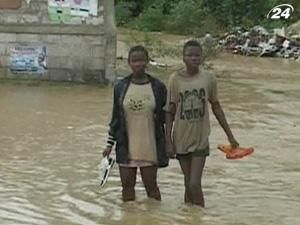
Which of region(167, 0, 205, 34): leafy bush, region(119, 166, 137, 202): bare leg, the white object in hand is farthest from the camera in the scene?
region(167, 0, 205, 34): leafy bush

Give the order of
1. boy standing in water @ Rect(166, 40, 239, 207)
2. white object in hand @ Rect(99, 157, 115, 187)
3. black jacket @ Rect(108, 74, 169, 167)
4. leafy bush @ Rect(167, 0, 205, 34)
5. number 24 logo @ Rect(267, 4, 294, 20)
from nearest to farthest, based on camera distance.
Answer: boy standing in water @ Rect(166, 40, 239, 207), black jacket @ Rect(108, 74, 169, 167), white object in hand @ Rect(99, 157, 115, 187), number 24 logo @ Rect(267, 4, 294, 20), leafy bush @ Rect(167, 0, 205, 34)


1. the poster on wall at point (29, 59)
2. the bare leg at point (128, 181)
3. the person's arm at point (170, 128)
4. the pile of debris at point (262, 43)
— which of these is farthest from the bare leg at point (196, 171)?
the pile of debris at point (262, 43)

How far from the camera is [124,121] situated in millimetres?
8250

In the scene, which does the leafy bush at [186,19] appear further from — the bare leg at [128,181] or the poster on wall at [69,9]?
the bare leg at [128,181]

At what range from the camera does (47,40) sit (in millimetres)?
19906

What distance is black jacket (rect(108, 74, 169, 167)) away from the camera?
26.9 feet

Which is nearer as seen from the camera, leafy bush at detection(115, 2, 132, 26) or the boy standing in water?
the boy standing in water

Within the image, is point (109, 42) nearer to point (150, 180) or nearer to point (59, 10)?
point (59, 10)

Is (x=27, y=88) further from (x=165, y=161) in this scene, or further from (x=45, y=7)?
(x=165, y=161)

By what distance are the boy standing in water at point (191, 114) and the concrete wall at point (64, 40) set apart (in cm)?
1185

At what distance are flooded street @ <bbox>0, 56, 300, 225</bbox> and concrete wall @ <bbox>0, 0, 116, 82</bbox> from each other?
56.1 inches

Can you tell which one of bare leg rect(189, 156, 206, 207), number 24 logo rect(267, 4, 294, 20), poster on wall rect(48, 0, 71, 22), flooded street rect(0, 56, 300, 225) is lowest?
flooded street rect(0, 56, 300, 225)

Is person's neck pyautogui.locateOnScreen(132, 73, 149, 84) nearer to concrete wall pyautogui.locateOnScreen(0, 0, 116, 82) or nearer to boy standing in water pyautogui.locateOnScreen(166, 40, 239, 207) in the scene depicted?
boy standing in water pyautogui.locateOnScreen(166, 40, 239, 207)

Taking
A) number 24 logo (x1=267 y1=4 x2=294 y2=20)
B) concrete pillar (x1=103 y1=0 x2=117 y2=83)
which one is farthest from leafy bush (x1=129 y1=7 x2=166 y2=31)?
concrete pillar (x1=103 y1=0 x2=117 y2=83)
